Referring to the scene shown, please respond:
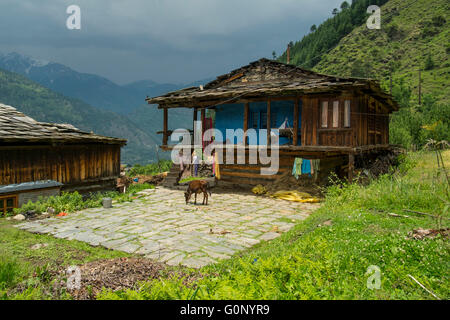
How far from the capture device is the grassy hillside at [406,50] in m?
48.8

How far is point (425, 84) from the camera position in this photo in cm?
4706

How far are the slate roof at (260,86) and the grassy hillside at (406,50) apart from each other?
39.3 m

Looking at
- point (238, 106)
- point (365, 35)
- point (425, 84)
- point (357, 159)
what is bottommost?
point (357, 159)

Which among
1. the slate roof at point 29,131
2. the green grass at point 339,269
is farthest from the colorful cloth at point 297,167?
the slate roof at point 29,131

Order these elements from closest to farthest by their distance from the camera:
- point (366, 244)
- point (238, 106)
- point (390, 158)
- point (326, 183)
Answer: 1. point (366, 244)
2. point (326, 183)
3. point (238, 106)
4. point (390, 158)

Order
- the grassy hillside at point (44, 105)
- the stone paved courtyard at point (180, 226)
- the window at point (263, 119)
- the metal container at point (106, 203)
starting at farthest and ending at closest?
the grassy hillside at point (44, 105) < the window at point (263, 119) < the metal container at point (106, 203) < the stone paved courtyard at point (180, 226)

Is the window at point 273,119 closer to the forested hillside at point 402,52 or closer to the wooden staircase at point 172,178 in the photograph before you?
the wooden staircase at point 172,178

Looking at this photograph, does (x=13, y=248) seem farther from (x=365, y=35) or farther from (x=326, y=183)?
(x=365, y=35)

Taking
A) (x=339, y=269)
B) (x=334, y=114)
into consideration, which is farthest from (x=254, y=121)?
(x=339, y=269)

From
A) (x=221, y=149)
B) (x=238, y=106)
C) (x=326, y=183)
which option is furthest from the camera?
(x=238, y=106)

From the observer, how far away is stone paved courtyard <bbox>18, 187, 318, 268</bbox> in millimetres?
5984

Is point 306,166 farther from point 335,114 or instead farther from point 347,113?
point 347,113

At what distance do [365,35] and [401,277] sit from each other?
7659 centimetres
